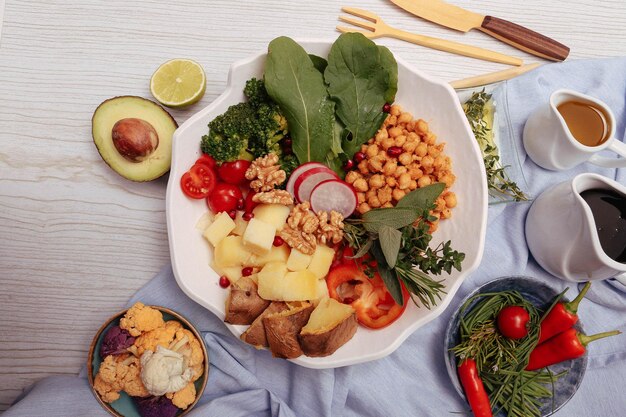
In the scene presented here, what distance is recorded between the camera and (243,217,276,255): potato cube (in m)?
1.36

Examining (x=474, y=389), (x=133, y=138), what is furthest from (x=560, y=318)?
(x=133, y=138)

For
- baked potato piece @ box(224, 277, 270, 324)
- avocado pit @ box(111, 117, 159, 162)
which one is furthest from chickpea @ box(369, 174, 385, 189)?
avocado pit @ box(111, 117, 159, 162)

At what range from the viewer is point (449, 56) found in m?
1.67

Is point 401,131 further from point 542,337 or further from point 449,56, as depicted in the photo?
point 542,337

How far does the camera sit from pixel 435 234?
1478 mm

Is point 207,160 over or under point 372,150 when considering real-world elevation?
under

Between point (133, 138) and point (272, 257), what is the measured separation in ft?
1.78

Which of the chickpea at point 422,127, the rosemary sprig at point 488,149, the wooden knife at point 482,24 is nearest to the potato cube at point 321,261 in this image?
the chickpea at point 422,127

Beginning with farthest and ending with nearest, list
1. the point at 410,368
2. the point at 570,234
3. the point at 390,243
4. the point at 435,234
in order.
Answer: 1. the point at 410,368
2. the point at 435,234
3. the point at 570,234
4. the point at 390,243

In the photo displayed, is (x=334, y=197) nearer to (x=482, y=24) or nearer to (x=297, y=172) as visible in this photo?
(x=297, y=172)

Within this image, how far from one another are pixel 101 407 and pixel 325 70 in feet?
4.30

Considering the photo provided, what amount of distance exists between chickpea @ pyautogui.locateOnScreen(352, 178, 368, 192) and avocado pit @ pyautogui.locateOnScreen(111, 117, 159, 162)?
2.10 feet

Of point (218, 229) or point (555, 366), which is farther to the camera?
point (555, 366)

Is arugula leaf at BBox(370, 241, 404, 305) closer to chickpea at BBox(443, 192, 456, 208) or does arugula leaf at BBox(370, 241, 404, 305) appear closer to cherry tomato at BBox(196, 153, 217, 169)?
chickpea at BBox(443, 192, 456, 208)
